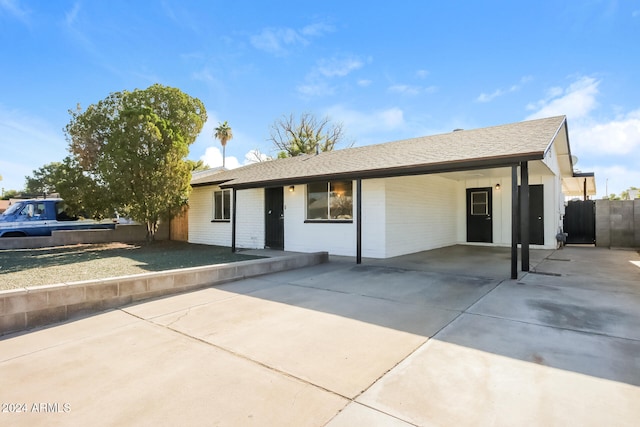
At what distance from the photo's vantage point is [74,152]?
12.6 m

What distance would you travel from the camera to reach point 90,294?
4305mm

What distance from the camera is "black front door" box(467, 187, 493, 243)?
38.6ft

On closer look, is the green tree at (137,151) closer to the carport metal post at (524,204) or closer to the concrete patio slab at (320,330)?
the concrete patio slab at (320,330)

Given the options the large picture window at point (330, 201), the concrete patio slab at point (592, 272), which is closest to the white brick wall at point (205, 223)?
the large picture window at point (330, 201)

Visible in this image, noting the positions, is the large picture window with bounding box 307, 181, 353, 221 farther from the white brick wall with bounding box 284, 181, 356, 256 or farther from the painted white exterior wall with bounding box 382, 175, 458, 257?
the painted white exterior wall with bounding box 382, 175, 458, 257

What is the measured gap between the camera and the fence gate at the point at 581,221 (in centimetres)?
1220

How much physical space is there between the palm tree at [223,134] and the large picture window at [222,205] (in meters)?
26.0

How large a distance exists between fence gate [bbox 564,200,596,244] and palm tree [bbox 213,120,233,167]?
3287cm

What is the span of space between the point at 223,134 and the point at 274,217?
29.4 m

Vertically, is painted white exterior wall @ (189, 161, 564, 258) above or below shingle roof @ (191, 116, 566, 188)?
below

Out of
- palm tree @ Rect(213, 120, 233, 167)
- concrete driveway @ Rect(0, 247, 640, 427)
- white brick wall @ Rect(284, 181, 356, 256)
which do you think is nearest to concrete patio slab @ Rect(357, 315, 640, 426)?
concrete driveway @ Rect(0, 247, 640, 427)

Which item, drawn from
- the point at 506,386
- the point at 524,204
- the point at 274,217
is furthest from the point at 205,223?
the point at 506,386

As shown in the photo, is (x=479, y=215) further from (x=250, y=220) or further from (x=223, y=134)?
(x=223, y=134)

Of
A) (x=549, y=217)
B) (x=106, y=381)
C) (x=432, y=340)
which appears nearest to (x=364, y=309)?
(x=432, y=340)
